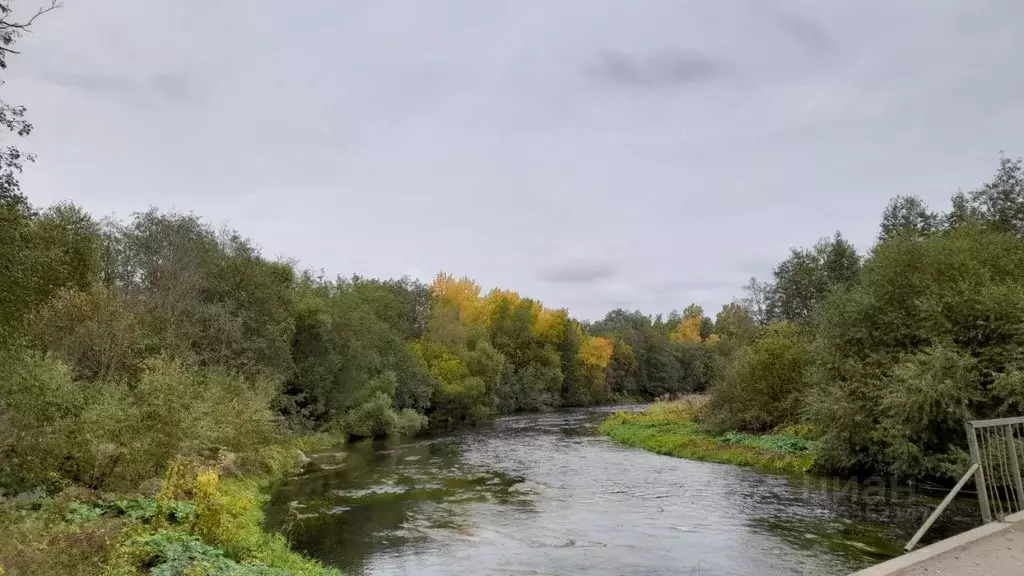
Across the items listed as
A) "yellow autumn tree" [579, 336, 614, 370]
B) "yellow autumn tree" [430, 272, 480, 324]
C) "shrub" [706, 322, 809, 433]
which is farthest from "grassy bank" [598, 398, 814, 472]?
"yellow autumn tree" [579, 336, 614, 370]

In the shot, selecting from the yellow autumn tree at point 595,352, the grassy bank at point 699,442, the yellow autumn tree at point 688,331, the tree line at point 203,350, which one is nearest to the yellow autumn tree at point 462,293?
the tree line at point 203,350

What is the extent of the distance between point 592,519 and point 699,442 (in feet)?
48.9

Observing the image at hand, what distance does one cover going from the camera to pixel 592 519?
635 inches

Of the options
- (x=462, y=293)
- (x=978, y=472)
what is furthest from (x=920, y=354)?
(x=462, y=293)

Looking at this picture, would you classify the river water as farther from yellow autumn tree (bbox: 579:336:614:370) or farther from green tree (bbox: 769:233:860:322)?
yellow autumn tree (bbox: 579:336:614:370)

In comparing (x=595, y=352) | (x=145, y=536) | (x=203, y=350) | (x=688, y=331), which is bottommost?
(x=145, y=536)

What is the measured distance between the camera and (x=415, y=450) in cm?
3250

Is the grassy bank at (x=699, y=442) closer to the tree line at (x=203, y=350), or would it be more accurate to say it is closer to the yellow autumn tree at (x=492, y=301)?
the tree line at (x=203, y=350)

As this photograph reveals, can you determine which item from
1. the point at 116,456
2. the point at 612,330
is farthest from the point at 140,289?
the point at 612,330

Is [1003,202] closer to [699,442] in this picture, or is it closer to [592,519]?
[699,442]

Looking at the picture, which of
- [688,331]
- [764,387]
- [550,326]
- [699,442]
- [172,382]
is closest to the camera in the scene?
[172,382]

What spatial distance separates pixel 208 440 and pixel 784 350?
26.8 meters

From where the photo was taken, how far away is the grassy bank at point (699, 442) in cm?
2412

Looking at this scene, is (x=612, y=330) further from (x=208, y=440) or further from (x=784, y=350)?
(x=208, y=440)
